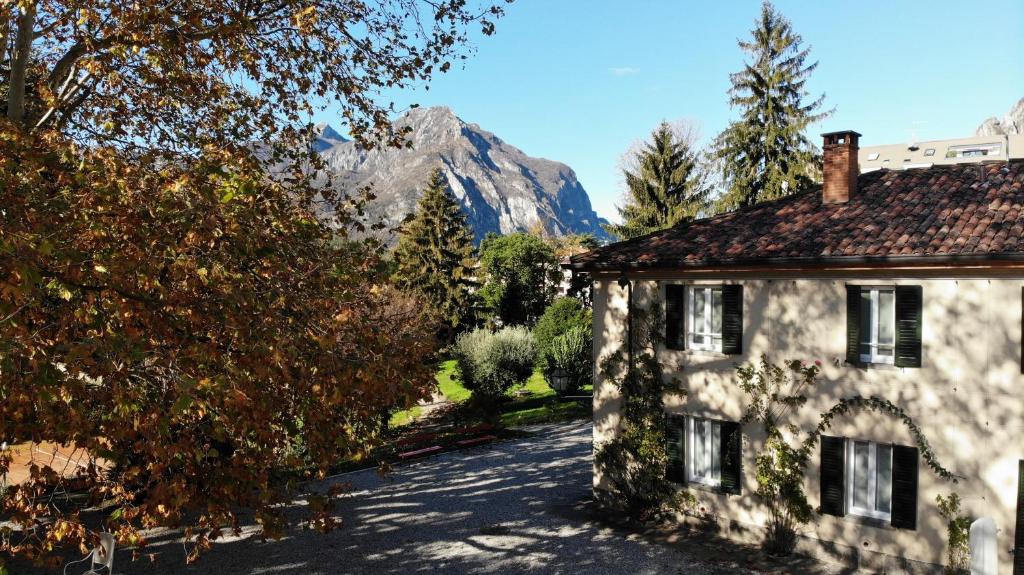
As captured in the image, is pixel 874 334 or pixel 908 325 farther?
pixel 874 334

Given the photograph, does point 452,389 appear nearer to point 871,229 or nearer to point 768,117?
point 768,117

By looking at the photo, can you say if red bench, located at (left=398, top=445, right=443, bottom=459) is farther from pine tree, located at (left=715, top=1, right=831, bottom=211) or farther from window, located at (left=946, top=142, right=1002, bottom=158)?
window, located at (left=946, top=142, right=1002, bottom=158)

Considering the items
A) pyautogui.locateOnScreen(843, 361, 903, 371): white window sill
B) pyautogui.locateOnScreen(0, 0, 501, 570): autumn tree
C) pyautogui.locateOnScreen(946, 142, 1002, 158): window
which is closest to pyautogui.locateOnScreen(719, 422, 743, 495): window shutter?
pyautogui.locateOnScreen(843, 361, 903, 371): white window sill

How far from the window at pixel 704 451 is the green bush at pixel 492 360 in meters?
17.0

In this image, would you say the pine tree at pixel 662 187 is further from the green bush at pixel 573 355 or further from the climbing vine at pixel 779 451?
the climbing vine at pixel 779 451

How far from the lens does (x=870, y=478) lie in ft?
39.8

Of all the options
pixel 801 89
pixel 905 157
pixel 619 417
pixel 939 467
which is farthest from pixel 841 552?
pixel 905 157

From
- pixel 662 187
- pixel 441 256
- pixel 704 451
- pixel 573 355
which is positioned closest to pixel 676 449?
pixel 704 451

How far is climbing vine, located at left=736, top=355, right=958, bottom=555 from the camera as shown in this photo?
1272 cm

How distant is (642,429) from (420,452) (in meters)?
8.95

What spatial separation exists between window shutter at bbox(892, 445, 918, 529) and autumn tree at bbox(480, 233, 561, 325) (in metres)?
37.4

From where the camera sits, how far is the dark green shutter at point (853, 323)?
12211 millimetres

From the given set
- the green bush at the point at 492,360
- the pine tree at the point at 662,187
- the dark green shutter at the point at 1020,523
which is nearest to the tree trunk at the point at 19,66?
the dark green shutter at the point at 1020,523

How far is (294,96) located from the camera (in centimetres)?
1227
